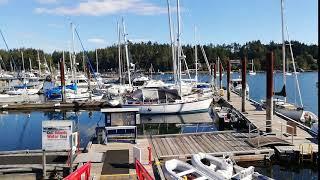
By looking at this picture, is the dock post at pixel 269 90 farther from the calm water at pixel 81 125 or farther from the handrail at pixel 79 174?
the handrail at pixel 79 174

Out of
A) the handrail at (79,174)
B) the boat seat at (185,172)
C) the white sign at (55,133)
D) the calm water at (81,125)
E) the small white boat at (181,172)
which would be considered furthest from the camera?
the calm water at (81,125)

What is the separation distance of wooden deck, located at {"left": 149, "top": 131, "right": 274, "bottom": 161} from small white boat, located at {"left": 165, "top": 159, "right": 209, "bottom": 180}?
6.73 feet

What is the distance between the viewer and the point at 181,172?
1650 centimetres

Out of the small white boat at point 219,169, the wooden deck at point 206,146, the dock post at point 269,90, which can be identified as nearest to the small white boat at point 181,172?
the small white boat at point 219,169

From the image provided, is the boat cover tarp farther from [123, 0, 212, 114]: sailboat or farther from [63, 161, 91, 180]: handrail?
[63, 161, 91, 180]: handrail

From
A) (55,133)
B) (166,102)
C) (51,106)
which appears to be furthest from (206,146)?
(51,106)

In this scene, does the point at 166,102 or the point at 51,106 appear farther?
the point at 51,106

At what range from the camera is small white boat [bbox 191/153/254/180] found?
16.0 meters

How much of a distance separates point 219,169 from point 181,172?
1796 mm

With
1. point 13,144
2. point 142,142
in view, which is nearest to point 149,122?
point 13,144

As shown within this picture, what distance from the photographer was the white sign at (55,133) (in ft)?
56.0

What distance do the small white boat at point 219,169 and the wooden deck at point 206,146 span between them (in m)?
1.59

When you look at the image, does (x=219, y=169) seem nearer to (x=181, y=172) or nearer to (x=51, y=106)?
(x=181, y=172)

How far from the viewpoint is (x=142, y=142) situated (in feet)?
73.9
